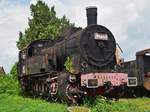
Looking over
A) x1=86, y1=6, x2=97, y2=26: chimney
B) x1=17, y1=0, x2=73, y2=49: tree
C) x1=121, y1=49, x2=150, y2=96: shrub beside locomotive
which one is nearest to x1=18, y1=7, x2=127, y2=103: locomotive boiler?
x1=86, y1=6, x2=97, y2=26: chimney

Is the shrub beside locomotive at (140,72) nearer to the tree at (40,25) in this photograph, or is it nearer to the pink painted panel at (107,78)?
the pink painted panel at (107,78)

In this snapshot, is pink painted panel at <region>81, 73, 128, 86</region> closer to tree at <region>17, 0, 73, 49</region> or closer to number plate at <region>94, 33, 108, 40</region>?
number plate at <region>94, 33, 108, 40</region>

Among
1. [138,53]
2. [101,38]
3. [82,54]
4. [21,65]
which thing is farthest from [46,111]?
[21,65]

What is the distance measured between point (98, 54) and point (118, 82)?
5.55 ft

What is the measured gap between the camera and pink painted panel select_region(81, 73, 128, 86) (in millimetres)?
17531

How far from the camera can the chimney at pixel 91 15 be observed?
19844mm

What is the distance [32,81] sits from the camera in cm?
2567

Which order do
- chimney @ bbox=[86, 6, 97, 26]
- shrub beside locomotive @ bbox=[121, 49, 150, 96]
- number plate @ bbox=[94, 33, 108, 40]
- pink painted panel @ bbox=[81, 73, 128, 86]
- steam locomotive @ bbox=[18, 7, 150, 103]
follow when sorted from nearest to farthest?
pink painted panel @ bbox=[81, 73, 128, 86] → steam locomotive @ bbox=[18, 7, 150, 103] → number plate @ bbox=[94, 33, 108, 40] → chimney @ bbox=[86, 6, 97, 26] → shrub beside locomotive @ bbox=[121, 49, 150, 96]

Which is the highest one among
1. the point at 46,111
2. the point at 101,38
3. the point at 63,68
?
the point at 101,38

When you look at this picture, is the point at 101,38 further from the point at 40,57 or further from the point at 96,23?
the point at 40,57

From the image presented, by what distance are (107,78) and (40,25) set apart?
22.2 meters

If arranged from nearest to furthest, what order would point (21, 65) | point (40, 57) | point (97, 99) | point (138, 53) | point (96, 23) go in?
point (97, 99), point (96, 23), point (40, 57), point (138, 53), point (21, 65)

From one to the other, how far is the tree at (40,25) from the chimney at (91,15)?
18.5 m

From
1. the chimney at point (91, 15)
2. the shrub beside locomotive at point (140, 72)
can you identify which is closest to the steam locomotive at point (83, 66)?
the chimney at point (91, 15)
